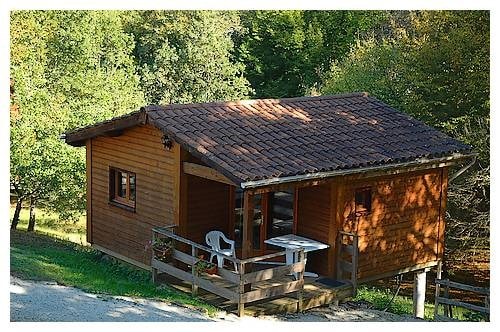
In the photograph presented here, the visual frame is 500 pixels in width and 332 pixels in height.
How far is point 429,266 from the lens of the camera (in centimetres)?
1361

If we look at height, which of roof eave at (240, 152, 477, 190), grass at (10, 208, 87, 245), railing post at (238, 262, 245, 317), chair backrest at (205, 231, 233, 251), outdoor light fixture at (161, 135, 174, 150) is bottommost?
grass at (10, 208, 87, 245)

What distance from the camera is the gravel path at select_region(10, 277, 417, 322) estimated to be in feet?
34.8

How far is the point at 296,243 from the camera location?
1182 cm

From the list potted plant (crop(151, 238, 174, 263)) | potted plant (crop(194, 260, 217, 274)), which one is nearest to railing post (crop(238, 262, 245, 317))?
potted plant (crop(194, 260, 217, 274))

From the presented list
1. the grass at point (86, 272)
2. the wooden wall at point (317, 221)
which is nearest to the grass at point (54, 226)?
the grass at point (86, 272)

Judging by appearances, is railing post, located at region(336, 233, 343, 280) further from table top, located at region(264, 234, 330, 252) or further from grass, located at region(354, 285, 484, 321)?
grass, located at region(354, 285, 484, 321)

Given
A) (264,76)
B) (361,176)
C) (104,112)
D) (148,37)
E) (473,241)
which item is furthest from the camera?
(264,76)

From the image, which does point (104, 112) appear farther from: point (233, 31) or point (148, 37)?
point (233, 31)

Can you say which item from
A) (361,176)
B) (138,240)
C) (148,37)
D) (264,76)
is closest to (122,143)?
(138,240)

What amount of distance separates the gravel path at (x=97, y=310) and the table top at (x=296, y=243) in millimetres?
856

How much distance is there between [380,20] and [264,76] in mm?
3986

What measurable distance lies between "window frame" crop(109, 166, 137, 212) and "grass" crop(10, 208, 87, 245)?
162 inches

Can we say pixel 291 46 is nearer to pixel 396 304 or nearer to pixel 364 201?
pixel 396 304

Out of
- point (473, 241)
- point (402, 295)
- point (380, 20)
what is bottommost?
point (402, 295)
